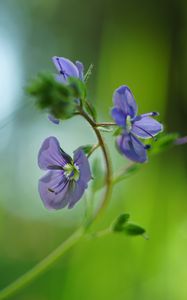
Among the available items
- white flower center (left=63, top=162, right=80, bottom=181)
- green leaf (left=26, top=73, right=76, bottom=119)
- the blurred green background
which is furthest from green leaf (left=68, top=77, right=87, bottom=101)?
the blurred green background

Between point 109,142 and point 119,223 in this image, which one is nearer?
point 119,223

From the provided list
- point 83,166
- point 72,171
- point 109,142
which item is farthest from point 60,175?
point 109,142

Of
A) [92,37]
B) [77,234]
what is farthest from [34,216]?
[77,234]

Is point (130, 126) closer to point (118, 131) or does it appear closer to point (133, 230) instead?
point (118, 131)

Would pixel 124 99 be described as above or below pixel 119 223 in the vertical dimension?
above

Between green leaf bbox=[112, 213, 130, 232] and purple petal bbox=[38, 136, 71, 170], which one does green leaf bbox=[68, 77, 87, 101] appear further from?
green leaf bbox=[112, 213, 130, 232]

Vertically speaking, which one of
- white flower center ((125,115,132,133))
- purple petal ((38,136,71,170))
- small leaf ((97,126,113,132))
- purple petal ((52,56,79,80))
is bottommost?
purple petal ((38,136,71,170))

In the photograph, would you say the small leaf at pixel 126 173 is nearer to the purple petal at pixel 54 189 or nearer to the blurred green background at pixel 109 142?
the purple petal at pixel 54 189
